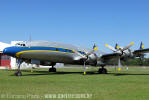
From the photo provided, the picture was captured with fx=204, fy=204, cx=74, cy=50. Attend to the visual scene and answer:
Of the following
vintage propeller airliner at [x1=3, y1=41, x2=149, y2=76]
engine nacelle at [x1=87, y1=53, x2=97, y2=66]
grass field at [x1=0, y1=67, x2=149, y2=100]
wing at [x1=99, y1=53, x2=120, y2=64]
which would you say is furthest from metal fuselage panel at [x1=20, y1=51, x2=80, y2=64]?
grass field at [x1=0, y1=67, x2=149, y2=100]

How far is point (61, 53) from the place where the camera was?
25.6m

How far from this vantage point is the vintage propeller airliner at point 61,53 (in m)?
22.4

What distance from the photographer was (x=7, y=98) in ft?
27.4

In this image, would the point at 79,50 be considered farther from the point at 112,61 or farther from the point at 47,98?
the point at 47,98

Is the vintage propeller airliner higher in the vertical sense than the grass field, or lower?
higher

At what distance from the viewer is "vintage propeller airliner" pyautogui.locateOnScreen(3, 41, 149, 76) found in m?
22.4

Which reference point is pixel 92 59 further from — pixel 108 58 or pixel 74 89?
pixel 74 89

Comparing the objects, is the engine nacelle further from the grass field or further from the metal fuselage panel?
the grass field

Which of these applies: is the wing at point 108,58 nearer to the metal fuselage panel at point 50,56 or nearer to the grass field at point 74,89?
the metal fuselage panel at point 50,56

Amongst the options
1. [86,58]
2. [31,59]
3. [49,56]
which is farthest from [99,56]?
[31,59]

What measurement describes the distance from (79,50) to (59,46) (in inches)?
131

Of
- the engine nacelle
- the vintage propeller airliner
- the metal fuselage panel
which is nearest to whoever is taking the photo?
the vintage propeller airliner

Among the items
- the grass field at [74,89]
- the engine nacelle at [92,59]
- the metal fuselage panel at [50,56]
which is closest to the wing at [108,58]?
the engine nacelle at [92,59]

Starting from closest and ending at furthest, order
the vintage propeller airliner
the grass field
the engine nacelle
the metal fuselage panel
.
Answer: the grass field
the vintage propeller airliner
the metal fuselage panel
the engine nacelle
